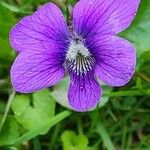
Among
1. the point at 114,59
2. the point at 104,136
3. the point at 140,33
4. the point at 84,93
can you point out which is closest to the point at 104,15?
the point at 114,59

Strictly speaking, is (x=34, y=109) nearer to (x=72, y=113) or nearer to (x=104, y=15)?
(x=72, y=113)

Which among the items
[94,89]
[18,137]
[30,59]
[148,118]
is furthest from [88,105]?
[148,118]

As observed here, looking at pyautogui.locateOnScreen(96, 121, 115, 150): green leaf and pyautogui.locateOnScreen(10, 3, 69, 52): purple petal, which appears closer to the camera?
pyautogui.locateOnScreen(10, 3, 69, 52): purple petal

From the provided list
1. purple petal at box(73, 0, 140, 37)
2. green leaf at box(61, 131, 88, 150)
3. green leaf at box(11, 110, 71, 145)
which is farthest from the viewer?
green leaf at box(61, 131, 88, 150)

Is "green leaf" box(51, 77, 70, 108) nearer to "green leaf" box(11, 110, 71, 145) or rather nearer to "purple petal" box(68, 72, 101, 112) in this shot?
"green leaf" box(11, 110, 71, 145)

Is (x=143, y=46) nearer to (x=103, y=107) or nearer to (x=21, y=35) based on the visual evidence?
(x=103, y=107)

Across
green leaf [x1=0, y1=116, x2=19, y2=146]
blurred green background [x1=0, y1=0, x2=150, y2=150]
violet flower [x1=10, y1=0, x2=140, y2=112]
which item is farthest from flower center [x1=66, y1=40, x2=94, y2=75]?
green leaf [x1=0, y1=116, x2=19, y2=146]
